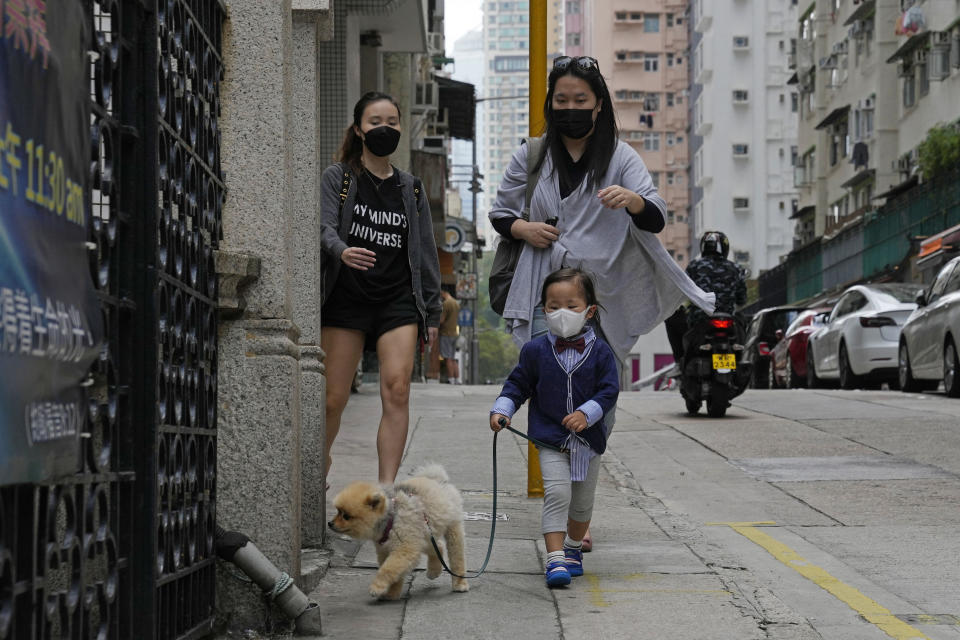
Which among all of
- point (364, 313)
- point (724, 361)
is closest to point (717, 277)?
point (724, 361)

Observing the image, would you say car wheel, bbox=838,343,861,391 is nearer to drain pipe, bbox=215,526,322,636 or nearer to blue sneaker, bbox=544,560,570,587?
blue sneaker, bbox=544,560,570,587

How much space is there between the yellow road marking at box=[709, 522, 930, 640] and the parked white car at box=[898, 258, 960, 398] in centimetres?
1042

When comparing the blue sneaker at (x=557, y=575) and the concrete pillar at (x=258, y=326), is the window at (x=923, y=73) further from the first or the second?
the concrete pillar at (x=258, y=326)

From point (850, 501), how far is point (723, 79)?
8666 cm

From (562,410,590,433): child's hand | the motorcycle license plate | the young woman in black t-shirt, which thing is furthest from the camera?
the motorcycle license plate

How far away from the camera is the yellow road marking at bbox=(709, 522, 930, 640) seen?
5.07 m

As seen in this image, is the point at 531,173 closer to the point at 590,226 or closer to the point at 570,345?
the point at 590,226

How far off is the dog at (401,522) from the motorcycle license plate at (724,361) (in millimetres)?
9728

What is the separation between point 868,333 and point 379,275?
15.7 metres

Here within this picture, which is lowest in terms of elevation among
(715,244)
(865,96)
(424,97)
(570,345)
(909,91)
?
(570,345)

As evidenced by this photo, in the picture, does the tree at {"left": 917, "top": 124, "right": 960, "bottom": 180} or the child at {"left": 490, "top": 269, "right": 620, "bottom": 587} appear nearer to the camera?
the child at {"left": 490, "top": 269, "right": 620, "bottom": 587}

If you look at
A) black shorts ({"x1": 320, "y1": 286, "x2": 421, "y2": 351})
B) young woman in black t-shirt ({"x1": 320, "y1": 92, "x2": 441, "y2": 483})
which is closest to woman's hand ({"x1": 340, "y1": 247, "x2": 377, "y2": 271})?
young woman in black t-shirt ({"x1": 320, "y1": 92, "x2": 441, "y2": 483})

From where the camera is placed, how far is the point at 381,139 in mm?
7016

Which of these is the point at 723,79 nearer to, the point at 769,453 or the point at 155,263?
the point at 769,453
